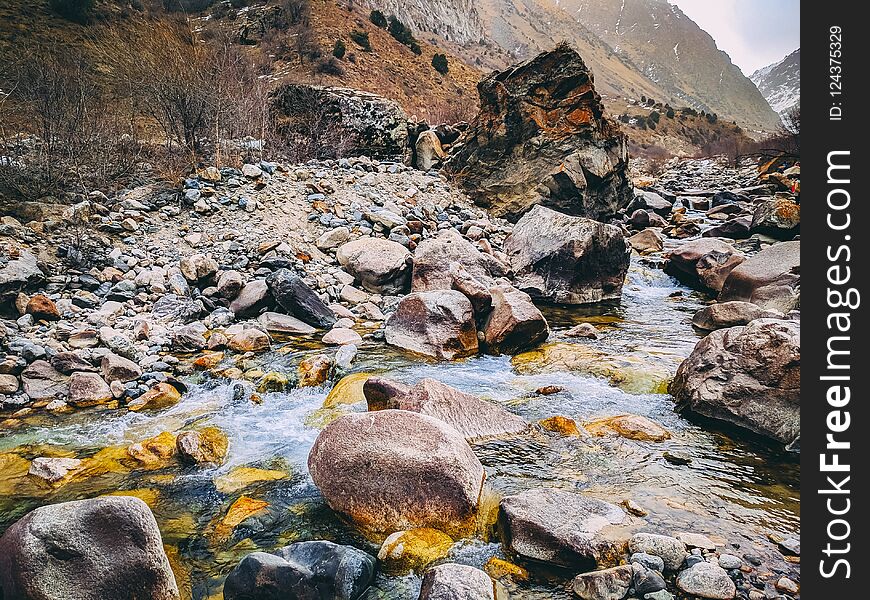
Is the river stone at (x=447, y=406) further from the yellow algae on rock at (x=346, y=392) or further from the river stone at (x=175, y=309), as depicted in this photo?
the river stone at (x=175, y=309)

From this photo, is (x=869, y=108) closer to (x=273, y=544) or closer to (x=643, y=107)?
(x=273, y=544)

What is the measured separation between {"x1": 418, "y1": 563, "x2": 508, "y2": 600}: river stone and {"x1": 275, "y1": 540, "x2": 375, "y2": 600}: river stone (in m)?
0.35

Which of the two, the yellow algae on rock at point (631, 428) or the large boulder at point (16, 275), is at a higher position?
the large boulder at point (16, 275)

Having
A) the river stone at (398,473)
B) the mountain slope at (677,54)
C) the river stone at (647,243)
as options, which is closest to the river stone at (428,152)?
the river stone at (647,243)

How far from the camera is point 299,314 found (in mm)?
7664

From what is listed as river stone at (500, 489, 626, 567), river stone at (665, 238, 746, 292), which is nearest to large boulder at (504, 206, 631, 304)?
river stone at (665, 238, 746, 292)

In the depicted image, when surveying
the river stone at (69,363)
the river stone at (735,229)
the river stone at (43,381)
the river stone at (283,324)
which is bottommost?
the river stone at (43,381)

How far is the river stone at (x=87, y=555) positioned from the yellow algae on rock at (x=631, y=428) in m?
3.66

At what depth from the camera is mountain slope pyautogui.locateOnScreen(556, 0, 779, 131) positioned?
427 feet

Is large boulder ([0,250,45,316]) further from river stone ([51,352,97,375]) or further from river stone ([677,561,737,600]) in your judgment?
river stone ([677,561,737,600])

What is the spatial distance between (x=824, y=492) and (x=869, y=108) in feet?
5.67

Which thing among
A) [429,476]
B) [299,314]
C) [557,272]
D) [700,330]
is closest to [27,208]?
[299,314]

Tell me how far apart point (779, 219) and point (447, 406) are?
1260 cm

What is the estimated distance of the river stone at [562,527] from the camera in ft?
9.48
